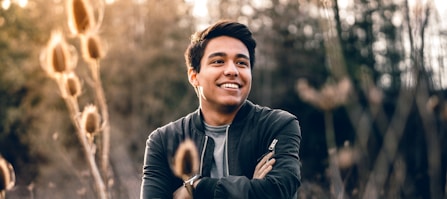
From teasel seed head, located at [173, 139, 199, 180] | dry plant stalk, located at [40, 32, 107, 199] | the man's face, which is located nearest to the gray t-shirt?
the man's face

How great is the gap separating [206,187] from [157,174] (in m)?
0.40

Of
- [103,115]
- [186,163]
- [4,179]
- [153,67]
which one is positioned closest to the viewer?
[186,163]

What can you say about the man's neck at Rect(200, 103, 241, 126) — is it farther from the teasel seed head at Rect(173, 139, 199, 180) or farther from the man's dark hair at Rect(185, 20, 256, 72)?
the teasel seed head at Rect(173, 139, 199, 180)

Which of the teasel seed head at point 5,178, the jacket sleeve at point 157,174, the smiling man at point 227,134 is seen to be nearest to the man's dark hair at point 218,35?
the smiling man at point 227,134

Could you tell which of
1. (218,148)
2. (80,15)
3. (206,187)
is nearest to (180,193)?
(206,187)

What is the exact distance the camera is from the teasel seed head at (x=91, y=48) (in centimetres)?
305

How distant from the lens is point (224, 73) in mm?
3129

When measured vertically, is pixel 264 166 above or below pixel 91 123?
below

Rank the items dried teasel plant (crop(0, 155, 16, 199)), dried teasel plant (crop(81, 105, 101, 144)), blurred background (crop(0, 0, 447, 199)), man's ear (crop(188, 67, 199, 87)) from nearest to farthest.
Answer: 1. dried teasel plant (crop(0, 155, 16, 199))
2. dried teasel plant (crop(81, 105, 101, 144))
3. man's ear (crop(188, 67, 199, 87))
4. blurred background (crop(0, 0, 447, 199))

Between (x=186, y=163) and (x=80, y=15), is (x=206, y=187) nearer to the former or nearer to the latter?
(x=186, y=163)

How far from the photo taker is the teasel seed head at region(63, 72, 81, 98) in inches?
115

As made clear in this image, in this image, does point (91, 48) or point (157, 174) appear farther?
point (157, 174)

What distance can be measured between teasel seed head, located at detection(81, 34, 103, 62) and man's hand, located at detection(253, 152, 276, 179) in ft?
2.87

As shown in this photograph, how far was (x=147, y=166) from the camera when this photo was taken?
337 centimetres
